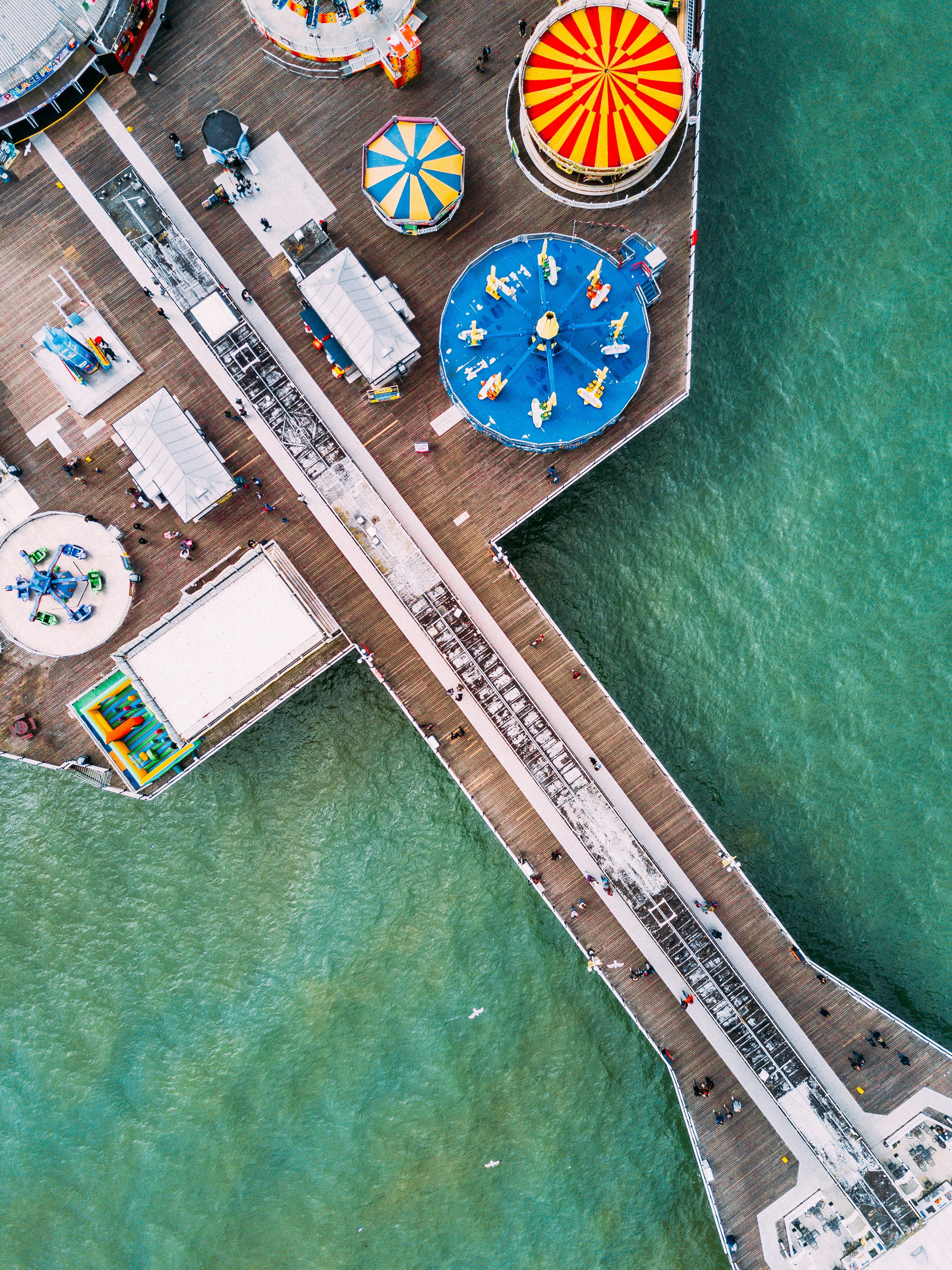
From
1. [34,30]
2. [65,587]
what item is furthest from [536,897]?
[34,30]

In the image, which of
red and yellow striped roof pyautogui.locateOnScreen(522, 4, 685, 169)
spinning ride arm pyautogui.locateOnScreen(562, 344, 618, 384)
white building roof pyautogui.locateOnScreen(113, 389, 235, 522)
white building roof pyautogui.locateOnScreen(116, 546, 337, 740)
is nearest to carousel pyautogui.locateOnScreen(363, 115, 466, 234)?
red and yellow striped roof pyautogui.locateOnScreen(522, 4, 685, 169)

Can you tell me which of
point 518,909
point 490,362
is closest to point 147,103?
point 490,362

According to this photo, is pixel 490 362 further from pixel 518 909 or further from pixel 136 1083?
pixel 136 1083

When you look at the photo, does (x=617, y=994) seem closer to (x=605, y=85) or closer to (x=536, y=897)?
(x=536, y=897)

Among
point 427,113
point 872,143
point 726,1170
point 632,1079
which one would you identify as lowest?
point 726,1170

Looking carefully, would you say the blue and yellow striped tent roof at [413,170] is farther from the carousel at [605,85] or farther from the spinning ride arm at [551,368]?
the spinning ride arm at [551,368]
